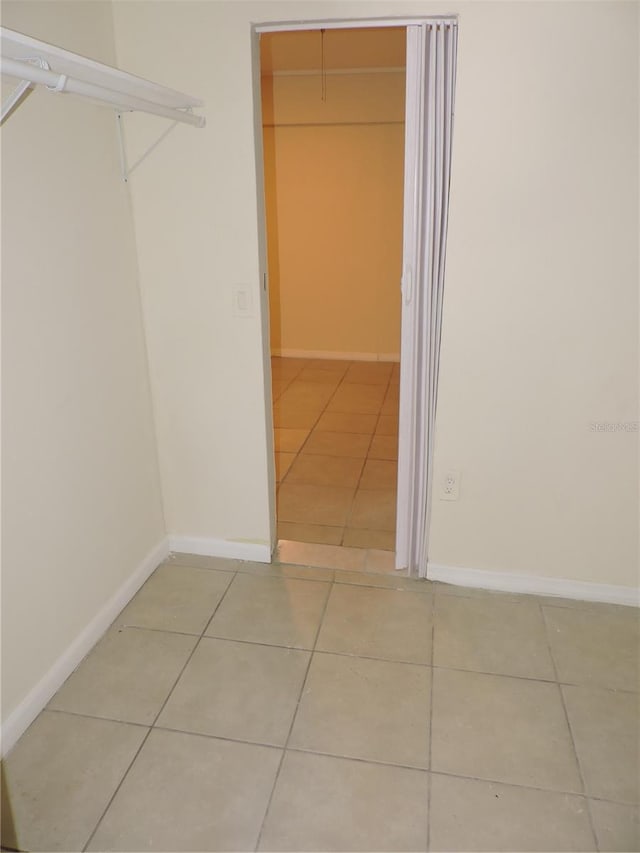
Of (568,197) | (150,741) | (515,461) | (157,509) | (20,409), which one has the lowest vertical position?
(150,741)

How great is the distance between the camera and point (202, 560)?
2492 millimetres

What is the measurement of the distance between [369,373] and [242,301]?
2974 mm

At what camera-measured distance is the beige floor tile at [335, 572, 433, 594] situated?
2312mm

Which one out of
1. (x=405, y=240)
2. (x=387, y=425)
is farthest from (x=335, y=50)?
(x=405, y=240)

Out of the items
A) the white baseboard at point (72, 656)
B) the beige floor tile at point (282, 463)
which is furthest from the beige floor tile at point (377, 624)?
the beige floor tile at point (282, 463)

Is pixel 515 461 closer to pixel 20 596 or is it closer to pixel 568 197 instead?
pixel 568 197

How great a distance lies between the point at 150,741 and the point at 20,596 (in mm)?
540

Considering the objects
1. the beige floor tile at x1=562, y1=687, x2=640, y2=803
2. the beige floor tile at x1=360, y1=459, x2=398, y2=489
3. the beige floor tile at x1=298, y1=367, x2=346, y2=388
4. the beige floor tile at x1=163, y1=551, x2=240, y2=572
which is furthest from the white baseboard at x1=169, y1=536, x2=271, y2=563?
the beige floor tile at x1=298, y1=367, x2=346, y2=388

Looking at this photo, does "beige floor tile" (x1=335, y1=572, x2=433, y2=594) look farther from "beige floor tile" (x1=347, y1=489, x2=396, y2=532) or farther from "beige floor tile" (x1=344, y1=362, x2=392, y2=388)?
"beige floor tile" (x1=344, y1=362, x2=392, y2=388)

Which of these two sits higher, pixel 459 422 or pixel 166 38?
pixel 166 38

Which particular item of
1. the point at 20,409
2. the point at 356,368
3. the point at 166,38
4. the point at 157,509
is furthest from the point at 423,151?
the point at 356,368

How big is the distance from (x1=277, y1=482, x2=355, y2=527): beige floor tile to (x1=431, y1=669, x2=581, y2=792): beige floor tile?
1.02 m

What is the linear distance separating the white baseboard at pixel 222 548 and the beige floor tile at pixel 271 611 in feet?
0.35

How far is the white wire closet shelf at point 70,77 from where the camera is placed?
1124mm
